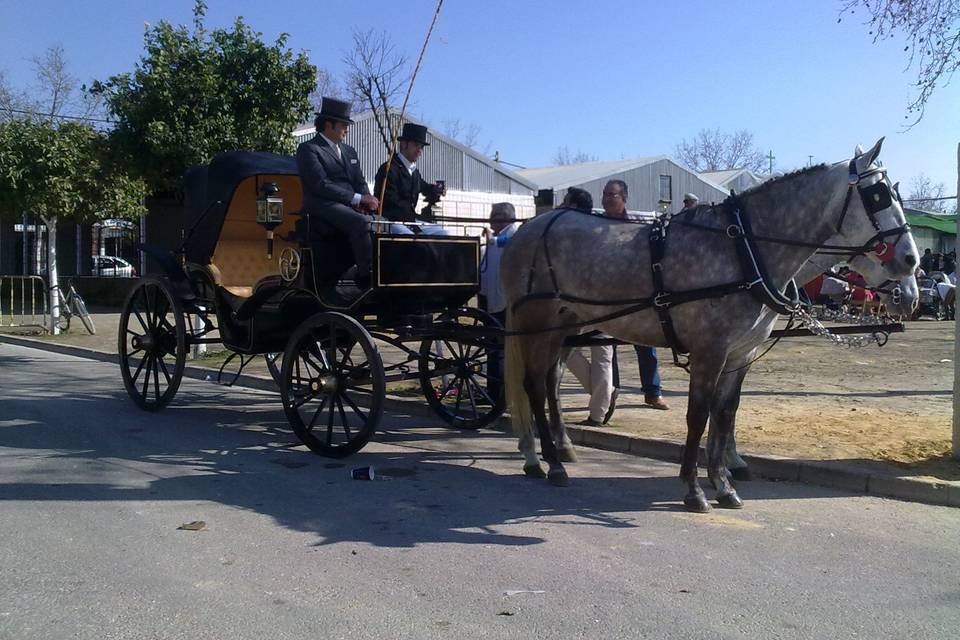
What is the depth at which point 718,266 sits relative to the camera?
18.0ft

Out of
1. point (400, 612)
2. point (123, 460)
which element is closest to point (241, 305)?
point (123, 460)

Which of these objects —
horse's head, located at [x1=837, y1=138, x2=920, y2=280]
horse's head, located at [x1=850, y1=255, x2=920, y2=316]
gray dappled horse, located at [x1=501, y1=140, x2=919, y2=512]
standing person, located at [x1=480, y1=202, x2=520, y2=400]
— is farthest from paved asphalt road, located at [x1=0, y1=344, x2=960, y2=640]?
horse's head, located at [x1=837, y1=138, x2=920, y2=280]

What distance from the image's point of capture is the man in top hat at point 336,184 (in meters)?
6.87

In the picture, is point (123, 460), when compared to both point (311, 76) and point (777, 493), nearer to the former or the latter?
point (777, 493)

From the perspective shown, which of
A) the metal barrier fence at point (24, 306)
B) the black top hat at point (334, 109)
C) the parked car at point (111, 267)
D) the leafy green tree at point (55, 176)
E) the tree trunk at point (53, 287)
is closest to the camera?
the black top hat at point (334, 109)

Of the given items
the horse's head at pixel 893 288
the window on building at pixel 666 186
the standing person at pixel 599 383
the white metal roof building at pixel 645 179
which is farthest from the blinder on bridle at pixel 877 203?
the window on building at pixel 666 186

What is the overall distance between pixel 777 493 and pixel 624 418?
242cm

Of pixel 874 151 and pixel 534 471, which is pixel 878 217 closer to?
pixel 874 151

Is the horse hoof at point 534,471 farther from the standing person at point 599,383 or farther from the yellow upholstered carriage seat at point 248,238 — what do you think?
the yellow upholstered carriage seat at point 248,238

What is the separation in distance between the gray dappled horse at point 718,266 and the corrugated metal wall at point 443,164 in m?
24.4

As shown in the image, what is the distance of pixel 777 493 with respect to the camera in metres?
5.98

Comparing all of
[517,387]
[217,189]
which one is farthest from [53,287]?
[517,387]

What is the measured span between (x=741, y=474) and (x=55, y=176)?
15.9m

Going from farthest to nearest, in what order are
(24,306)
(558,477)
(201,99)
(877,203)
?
(24,306), (201,99), (558,477), (877,203)
